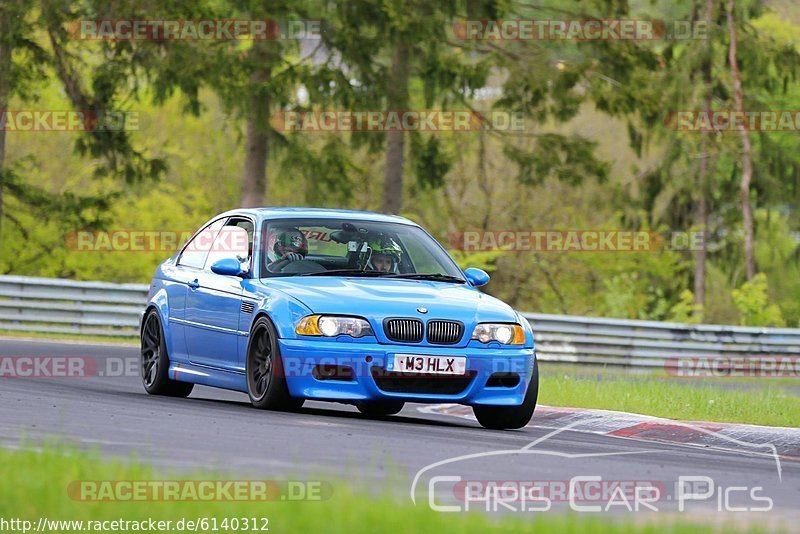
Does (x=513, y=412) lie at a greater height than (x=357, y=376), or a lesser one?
lesser

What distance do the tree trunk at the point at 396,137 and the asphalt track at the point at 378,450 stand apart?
1930 centimetres

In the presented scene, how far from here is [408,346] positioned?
38.0 feet

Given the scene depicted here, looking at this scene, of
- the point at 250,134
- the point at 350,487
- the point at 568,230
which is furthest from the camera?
the point at 568,230

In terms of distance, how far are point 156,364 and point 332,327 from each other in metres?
2.90

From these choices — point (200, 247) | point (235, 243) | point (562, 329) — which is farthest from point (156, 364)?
point (562, 329)

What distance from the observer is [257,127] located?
102 feet

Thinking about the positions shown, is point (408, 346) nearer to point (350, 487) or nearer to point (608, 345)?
point (350, 487)

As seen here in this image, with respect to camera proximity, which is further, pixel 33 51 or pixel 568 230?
pixel 568 230

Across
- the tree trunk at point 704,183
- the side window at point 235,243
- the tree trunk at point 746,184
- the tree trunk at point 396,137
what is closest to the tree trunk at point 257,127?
the tree trunk at point 396,137

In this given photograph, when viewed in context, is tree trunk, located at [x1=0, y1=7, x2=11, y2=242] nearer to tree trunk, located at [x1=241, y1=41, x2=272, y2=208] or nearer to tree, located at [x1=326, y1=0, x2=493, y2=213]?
tree trunk, located at [x1=241, y1=41, x2=272, y2=208]

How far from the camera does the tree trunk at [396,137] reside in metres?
32.2

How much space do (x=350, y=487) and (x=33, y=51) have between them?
86.7 ft

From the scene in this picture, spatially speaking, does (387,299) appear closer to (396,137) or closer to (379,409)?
(379,409)

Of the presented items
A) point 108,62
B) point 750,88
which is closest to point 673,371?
point 108,62
